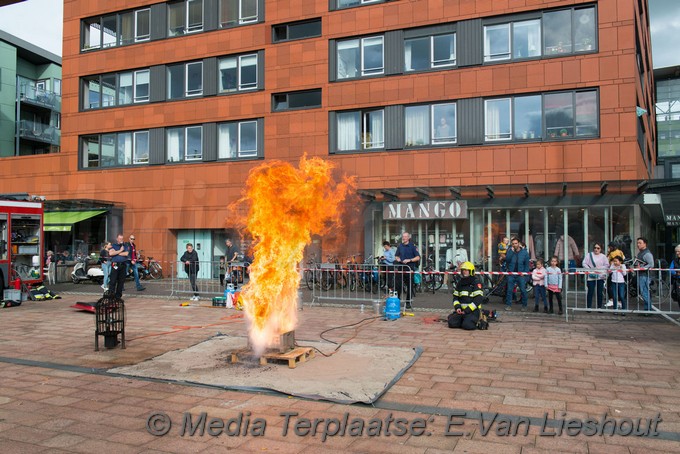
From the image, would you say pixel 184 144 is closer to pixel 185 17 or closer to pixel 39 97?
pixel 185 17

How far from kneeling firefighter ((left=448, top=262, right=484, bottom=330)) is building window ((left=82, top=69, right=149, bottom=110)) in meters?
20.7

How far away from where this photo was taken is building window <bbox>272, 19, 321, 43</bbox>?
74.3 feet

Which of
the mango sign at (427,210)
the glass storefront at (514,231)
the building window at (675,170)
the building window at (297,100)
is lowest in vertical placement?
the glass storefront at (514,231)

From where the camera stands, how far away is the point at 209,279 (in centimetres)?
1889

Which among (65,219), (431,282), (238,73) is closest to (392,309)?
(431,282)

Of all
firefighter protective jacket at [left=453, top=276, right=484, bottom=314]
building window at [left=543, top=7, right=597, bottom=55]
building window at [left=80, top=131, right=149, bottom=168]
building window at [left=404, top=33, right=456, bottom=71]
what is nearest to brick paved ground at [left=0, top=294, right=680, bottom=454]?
firefighter protective jacket at [left=453, top=276, right=484, bottom=314]

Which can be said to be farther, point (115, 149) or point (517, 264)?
point (115, 149)

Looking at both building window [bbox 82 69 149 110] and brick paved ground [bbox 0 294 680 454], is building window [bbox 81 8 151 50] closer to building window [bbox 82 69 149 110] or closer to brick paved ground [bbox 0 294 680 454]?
building window [bbox 82 69 149 110]

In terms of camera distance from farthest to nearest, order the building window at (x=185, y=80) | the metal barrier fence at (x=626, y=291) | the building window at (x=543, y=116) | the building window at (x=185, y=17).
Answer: the building window at (x=185, y=17), the building window at (x=185, y=80), the building window at (x=543, y=116), the metal barrier fence at (x=626, y=291)

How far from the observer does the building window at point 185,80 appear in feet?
80.8

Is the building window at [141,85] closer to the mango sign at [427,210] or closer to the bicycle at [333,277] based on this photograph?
the mango sign at [427,210]

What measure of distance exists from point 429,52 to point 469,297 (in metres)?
13.0

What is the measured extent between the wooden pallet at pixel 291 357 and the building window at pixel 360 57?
15890 millimetres

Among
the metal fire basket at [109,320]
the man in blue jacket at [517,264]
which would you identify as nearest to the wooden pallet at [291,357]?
the metal fire basket at [109,320]
